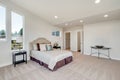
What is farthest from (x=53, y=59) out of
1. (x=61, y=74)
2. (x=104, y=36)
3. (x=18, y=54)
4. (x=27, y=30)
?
(x=104, y=36)

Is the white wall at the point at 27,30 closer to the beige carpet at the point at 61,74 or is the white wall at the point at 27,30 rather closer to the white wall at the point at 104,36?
the beige carpet at the point at 61,74

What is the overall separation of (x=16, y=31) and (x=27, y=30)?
2.06ft

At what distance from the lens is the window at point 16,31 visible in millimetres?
4273

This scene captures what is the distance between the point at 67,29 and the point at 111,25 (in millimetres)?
4157

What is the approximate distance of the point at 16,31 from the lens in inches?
175

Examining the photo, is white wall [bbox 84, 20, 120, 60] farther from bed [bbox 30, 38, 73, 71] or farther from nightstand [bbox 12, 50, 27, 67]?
nightstand [bbox 12, 50, 27, 67]

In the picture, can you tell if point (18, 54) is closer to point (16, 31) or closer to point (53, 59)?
point (16, 31)

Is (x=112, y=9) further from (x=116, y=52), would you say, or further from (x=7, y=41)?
(x=7, y=41)

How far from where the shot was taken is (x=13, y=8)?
424 centimetres

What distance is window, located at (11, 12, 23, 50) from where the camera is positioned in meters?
4.27

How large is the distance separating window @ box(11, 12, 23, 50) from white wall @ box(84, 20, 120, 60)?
16.1 feet

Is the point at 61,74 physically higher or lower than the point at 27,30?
lower

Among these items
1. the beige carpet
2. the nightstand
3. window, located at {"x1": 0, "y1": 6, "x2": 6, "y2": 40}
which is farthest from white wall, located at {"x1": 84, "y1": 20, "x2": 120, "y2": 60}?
window, located at {"x1": 0, "y1": 6, "x2": 6, "y2": 40}

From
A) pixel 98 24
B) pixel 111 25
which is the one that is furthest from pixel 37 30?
pixel 111 25
